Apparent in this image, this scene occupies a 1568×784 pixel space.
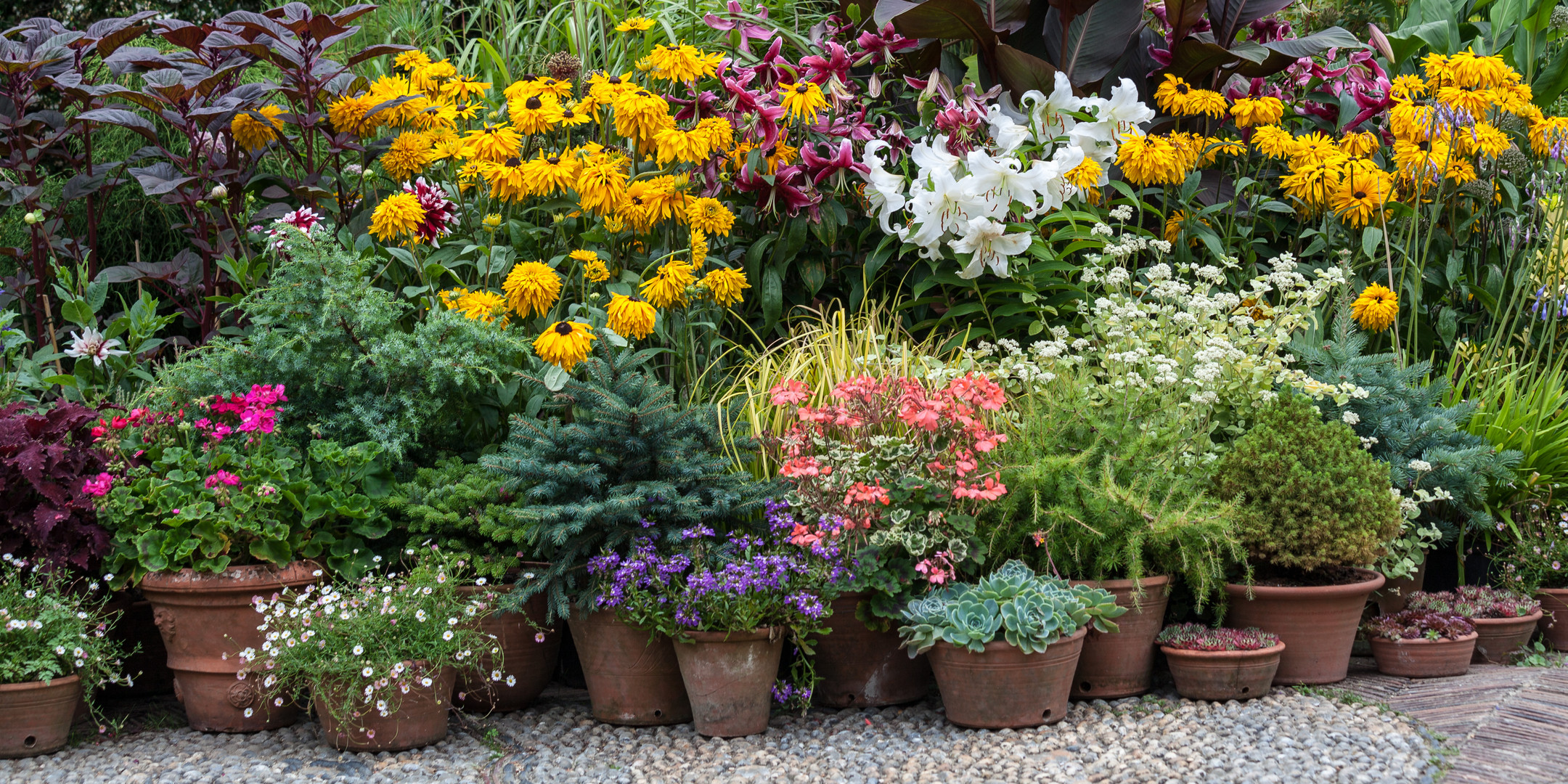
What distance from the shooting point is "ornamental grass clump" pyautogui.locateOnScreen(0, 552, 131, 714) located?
97.0 inches

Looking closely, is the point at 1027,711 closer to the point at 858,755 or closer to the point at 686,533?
the point at 858,755

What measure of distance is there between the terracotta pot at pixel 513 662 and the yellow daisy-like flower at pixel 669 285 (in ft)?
2.73

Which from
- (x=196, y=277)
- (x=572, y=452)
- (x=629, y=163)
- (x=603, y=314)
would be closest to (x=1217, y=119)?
(x=629, y=163)

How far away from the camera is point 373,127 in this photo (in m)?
3.67

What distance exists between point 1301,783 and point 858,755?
88 cm

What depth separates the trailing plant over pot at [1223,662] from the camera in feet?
8.55

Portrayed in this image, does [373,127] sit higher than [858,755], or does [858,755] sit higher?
[373,127]

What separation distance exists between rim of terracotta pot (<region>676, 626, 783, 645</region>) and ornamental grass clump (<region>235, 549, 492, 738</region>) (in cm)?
45

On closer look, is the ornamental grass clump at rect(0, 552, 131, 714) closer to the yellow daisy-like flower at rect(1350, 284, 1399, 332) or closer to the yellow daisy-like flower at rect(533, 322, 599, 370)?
the yellow daisy-like flower at rect(533, 322, 599, 370)

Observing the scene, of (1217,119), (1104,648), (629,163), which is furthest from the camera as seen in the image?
(1217,119)

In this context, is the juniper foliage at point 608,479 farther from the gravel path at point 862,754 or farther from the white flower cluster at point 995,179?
Result: the white flower cluster at point 995,179

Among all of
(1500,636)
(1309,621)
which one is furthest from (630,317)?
(1500,636)

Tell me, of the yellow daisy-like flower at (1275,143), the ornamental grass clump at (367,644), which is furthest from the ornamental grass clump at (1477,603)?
the ornamental grass clump at (367,644)

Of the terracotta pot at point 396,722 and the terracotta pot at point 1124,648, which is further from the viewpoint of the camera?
the terracotta pot at point 1124,648
